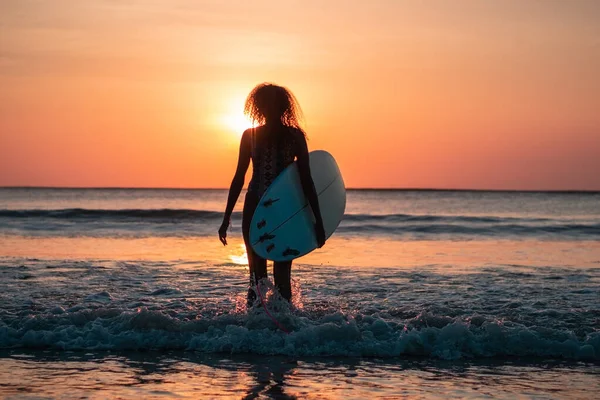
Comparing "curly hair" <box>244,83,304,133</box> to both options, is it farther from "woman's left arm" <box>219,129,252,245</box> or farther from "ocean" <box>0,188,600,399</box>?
"ocean" <box>0,188,600,399</box>

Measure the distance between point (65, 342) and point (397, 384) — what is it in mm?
2699

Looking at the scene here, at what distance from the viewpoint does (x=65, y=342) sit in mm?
5789

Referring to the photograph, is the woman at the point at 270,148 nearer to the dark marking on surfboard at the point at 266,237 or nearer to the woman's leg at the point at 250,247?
the woman's leg at the point at 250,247

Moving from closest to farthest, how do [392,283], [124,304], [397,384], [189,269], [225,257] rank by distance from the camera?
[397,384] < [124,304] < [392,283] < [189,269] < [225,257]

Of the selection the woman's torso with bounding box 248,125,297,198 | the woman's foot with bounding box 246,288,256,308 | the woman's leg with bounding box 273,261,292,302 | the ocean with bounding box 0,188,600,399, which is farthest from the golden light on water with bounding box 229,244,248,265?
the woman's torso with bounding box 248,125,297,198

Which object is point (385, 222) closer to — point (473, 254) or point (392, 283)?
point (473, 254)

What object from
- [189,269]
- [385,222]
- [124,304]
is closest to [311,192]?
[124,304]

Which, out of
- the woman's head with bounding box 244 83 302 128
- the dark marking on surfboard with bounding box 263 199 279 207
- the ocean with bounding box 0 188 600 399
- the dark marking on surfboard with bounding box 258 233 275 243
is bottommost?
the ocean with bounding box 0 188 600 399

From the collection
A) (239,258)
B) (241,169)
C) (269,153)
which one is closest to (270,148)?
(269,153)

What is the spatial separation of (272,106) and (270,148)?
1.06ft

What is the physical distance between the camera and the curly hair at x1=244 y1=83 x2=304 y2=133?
5.61 metres

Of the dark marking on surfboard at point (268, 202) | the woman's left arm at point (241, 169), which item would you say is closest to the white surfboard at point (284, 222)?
the dark marking on surfboard at point (268, 202)

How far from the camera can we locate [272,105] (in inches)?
221

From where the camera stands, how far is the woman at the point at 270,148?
5.62 meters
